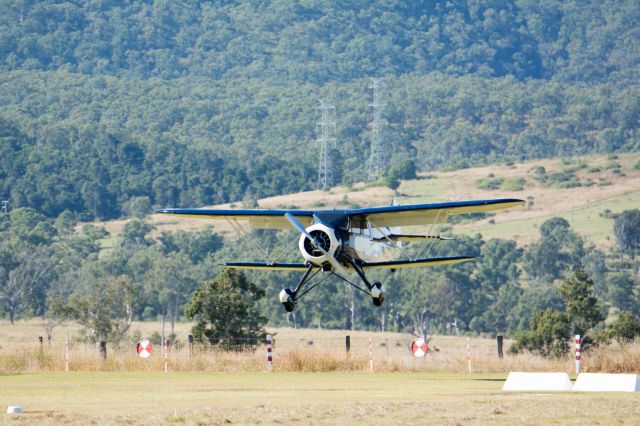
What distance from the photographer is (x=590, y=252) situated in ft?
343

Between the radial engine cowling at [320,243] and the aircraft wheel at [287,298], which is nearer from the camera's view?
the radial engine cowling at [320,243]

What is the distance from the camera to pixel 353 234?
2819cm

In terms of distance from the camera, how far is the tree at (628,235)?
105 m

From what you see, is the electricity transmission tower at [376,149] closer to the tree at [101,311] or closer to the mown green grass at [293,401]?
the tree at [101,311]

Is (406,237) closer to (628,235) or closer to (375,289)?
(375,289)

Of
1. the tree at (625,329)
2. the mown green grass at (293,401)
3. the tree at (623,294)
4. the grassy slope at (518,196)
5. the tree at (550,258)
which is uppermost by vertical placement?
the grassy slope at (518,196)

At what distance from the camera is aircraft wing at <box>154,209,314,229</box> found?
94.7 ft

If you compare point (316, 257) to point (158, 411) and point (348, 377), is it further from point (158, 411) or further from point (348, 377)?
point (158, 411)

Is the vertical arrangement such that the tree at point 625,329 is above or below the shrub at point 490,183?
below

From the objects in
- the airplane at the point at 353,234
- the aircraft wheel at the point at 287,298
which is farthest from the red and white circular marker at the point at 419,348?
the aircraft wheel at the point at 287,298

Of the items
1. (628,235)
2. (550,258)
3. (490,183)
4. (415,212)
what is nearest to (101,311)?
(415,212)

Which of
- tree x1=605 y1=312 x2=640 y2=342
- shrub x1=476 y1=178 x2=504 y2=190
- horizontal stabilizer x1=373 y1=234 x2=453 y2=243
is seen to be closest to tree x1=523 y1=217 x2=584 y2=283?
shrub x1=476 y1=178 x2=504 y2=190

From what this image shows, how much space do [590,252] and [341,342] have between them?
1724 inches

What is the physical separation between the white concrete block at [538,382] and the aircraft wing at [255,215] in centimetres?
802
